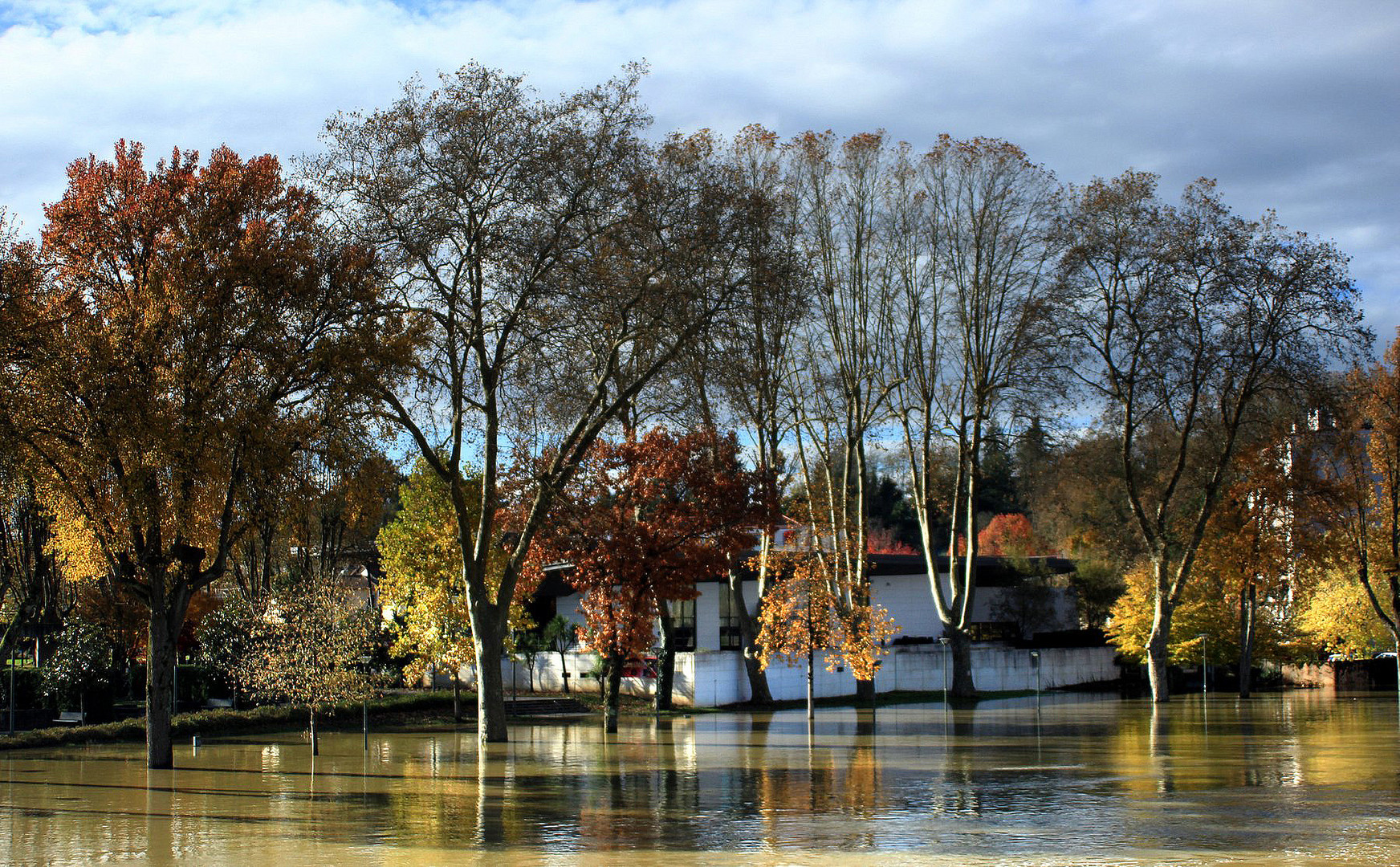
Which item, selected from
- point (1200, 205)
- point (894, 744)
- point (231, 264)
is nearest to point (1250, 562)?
point (1200, 205)

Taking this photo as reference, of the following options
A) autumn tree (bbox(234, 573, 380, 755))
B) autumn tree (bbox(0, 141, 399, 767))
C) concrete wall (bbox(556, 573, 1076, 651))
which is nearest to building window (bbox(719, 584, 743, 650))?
concrete wall (bbox(556, 573, 1076, 651))

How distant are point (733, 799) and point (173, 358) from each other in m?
12.1

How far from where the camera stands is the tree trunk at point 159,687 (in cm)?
2173

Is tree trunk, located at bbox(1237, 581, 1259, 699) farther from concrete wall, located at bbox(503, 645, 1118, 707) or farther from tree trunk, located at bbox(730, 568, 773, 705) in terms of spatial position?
tree trunk, located at bbox(730, 568, 773, 705)

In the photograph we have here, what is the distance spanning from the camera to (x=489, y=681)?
26359mm

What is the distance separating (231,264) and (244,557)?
28.3m

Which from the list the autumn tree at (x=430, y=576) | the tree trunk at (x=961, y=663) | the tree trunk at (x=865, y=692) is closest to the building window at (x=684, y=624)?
the tree trunk at (x=865, y=692)

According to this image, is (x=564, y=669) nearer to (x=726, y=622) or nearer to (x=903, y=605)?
(x=726, y=622)

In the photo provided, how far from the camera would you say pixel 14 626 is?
28.8 meters

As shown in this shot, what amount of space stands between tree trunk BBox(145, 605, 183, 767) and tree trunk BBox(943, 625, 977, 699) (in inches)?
1054

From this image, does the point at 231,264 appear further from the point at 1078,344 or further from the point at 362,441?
the point at 1078,344

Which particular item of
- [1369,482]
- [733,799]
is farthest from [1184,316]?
[733,799]

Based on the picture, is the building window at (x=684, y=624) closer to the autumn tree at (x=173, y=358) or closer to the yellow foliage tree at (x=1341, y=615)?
the yellow foliage tree at (x=1341, y=615)

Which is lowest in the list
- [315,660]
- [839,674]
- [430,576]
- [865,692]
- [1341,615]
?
[865,692]
